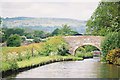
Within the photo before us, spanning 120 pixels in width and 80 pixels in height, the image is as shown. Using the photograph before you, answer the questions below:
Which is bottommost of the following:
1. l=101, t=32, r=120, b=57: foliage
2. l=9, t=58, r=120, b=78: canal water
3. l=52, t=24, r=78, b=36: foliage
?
l=9, t=58, r=120, b=78: canal water

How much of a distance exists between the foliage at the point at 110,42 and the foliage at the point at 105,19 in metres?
0.26

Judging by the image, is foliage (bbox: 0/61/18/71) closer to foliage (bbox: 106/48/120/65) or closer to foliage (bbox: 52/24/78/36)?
foliage (bbox: 106/48/120/65)

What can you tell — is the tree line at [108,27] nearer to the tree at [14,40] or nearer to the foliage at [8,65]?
the tree at [14,40]

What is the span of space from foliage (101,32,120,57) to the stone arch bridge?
1685 millimetres

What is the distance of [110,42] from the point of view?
732 inches

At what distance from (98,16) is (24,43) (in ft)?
10.1

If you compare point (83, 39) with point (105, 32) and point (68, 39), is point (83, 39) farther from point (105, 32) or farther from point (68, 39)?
point (105, 32)

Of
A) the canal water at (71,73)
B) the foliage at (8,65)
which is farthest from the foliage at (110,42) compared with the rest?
the foliage at (8,65)

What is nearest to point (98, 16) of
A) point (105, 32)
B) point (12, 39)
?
point (105, 32)

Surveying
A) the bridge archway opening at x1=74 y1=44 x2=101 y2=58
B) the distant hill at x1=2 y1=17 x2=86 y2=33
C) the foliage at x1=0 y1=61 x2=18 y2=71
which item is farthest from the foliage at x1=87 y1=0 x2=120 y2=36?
the bridge archway opening at x1=74 y1=44 x2=101 y2=58

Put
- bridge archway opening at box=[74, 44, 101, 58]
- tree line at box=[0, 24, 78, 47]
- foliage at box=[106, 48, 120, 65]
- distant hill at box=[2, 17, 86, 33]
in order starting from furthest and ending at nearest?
bridge archway opening at box=[74, 44, 101, 58] < foliage at box=[106, 48, 120, 65] < distant hill at box=[2, 17, 86, 33] < tree line at box=[0, 24, 78, 47]

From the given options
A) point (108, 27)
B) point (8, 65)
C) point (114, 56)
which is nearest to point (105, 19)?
point (108, 27)

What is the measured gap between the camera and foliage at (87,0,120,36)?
15.4 meters

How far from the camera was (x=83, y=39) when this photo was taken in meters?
22.5
